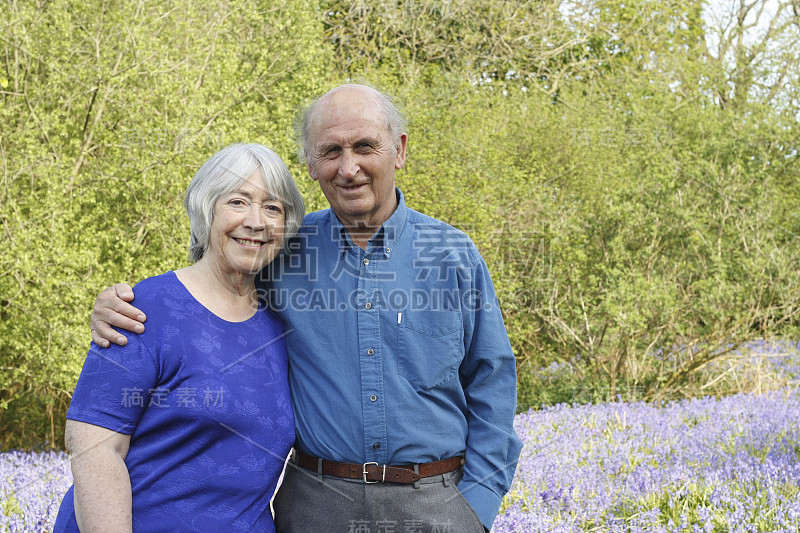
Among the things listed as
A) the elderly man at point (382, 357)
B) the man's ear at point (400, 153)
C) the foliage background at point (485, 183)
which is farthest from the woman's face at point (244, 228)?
the foliage background at point (485, 183)

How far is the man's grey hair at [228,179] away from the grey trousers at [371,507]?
2.72ft

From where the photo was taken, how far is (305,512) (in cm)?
221

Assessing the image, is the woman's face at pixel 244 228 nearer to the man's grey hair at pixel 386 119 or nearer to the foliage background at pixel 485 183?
the man's grey hair at pixel 386 119

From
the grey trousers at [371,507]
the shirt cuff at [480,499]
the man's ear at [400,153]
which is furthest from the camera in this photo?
the man's ear at [400,153]

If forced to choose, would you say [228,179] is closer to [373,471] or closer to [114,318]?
[114,318]

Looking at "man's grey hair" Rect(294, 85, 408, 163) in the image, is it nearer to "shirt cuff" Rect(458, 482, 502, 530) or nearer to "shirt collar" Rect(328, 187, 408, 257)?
"shirt collar" Rect(328, 187, 408, 257)

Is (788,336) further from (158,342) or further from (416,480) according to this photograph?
(158,342)

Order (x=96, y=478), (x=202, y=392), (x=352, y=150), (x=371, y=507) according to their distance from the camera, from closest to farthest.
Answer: (x=96, y=478), (x=202, y=392), (x=371, y=507), (x=352, y=150)

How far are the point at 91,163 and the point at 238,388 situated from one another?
538 cm

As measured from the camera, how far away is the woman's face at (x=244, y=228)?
2170 mm

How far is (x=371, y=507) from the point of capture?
2.16 meters

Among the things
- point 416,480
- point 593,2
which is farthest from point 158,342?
point 593,2

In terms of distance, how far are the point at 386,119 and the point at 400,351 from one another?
738mm

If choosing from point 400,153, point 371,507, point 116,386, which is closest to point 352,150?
point 400,153
